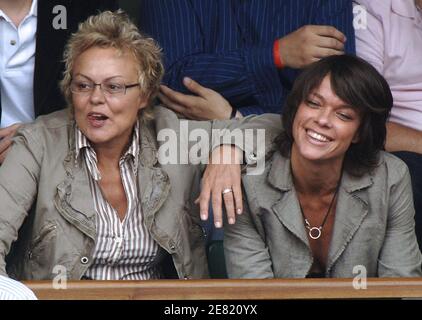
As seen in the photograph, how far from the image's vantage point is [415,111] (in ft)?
11.1

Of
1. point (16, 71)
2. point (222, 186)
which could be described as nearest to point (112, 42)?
point (16, 71)

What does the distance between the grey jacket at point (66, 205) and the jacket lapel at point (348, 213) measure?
341 mm

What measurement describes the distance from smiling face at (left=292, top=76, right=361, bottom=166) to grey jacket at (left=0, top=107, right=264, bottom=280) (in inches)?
10.3

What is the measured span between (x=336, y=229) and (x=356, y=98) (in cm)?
33

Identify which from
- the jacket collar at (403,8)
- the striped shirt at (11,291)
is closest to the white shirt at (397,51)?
the jacket collar at (403,8)

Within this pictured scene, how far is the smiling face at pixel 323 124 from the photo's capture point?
9.30 feet

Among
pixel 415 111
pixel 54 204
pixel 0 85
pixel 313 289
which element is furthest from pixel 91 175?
pixel 415 111

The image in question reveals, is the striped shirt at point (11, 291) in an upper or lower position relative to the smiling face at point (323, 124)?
lower

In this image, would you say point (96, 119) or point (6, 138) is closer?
point (96, 119)

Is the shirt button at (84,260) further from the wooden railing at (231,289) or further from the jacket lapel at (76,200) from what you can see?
the wooden railing at (231,289)

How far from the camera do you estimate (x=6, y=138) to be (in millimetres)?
2988

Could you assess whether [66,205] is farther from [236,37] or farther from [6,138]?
[236,37]

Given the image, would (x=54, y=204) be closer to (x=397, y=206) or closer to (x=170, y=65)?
(x=170, y=65)
